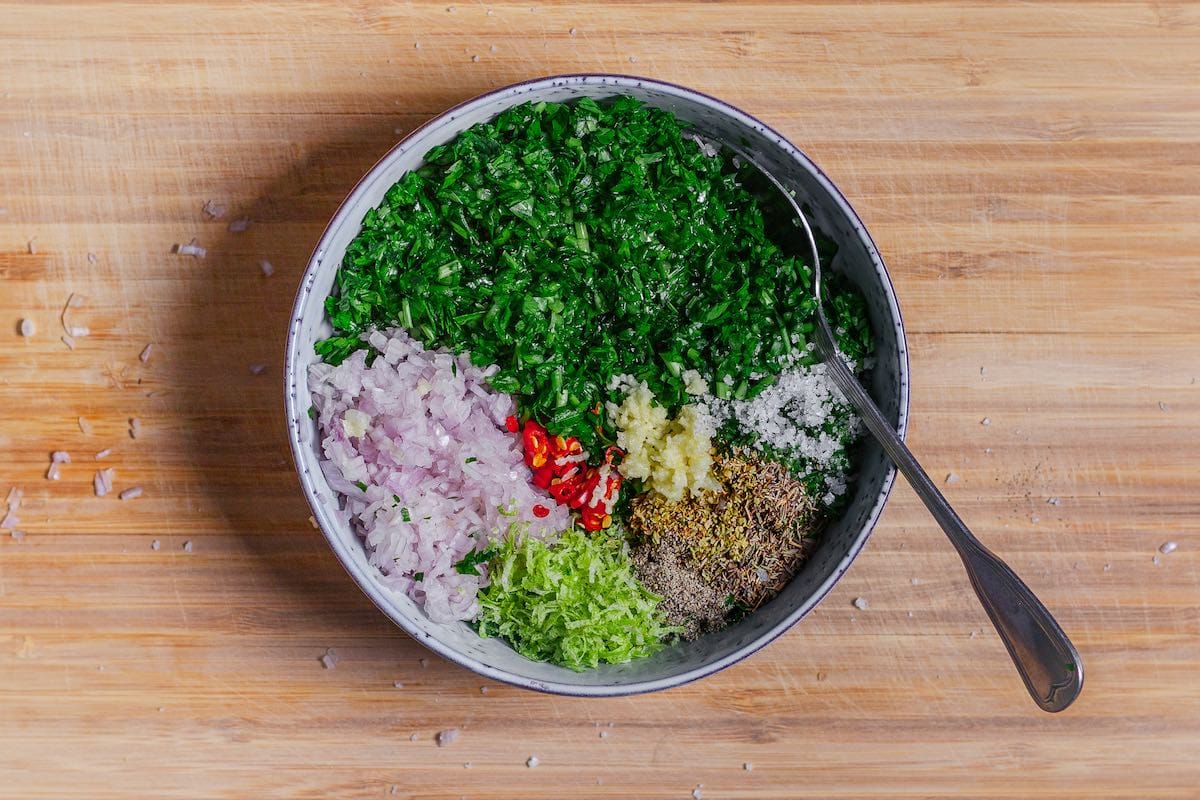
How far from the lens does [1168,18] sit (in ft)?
7.19

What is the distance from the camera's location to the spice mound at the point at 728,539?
199 centimetres

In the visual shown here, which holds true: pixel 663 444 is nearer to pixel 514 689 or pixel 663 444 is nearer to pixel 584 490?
pixel 584 490

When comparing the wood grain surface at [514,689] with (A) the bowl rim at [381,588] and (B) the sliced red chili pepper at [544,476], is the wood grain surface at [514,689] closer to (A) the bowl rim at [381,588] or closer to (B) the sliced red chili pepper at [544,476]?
(A) the bowl rim at [381,588]

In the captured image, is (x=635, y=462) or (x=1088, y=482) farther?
(x=1088, y=482)

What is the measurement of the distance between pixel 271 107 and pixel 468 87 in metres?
Result: 0.49

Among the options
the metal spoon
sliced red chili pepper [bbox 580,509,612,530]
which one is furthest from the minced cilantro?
the metal spoon

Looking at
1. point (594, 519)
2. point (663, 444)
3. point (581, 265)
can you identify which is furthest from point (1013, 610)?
point (581, 265)

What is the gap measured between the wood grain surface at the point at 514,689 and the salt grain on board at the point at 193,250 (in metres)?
0.02

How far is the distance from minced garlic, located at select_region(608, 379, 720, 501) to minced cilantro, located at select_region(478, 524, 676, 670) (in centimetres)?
22

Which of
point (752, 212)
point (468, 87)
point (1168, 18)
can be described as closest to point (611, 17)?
point (468, 87)

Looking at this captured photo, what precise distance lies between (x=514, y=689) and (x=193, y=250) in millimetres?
1352

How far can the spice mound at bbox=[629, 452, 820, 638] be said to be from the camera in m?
1.99

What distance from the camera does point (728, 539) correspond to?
1.99 m

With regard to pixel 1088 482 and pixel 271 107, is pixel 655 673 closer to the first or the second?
pixel 1088 482
